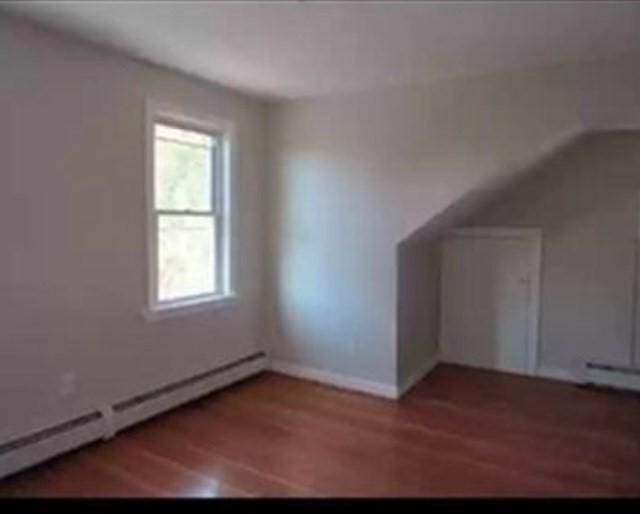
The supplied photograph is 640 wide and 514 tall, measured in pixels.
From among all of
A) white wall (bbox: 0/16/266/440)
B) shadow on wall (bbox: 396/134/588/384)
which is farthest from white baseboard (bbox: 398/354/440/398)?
white wall (bbox: 0/16/266/440)

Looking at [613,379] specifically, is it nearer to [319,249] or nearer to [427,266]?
[427,266]

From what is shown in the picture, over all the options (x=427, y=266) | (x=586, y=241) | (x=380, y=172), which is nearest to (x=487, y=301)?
(x=427, y=266)

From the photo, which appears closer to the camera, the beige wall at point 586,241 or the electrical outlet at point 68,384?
the electrical outlet at point 68,384

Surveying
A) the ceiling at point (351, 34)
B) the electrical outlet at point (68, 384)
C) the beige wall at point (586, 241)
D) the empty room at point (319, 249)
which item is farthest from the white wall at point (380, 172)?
the electrical outlet at point (68, 384)

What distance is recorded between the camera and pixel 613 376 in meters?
4.36

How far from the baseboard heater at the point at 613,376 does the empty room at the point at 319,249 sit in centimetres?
2

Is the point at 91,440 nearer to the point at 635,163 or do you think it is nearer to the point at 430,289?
the point at 430,289

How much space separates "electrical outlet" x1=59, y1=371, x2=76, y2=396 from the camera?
10.3 feet

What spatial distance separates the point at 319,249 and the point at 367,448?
65.8 inches

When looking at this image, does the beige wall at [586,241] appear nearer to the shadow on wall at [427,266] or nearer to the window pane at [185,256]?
the shadow on wall at [427,266]

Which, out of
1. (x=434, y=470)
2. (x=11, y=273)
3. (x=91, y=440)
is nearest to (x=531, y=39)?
(x=434, y=470)

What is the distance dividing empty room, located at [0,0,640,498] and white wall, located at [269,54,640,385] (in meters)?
0.02

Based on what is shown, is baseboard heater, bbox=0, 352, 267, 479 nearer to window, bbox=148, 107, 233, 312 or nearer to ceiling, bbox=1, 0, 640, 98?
window, bbox=148, 107, 233, 312

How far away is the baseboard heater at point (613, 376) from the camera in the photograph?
4.29m
